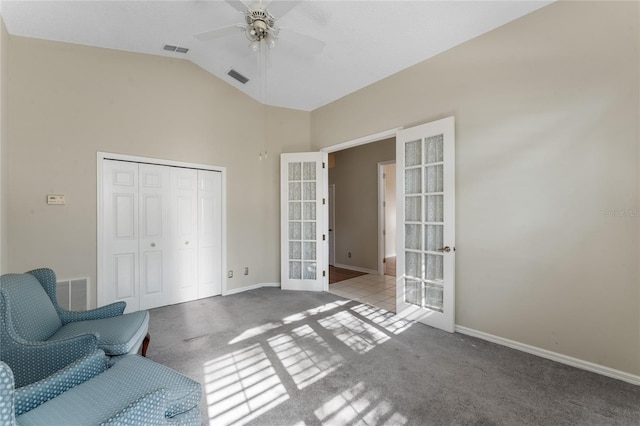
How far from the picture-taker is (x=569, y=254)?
2238 mm

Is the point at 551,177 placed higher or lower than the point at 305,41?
lower

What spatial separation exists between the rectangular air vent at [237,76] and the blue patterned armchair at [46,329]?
3384 mm

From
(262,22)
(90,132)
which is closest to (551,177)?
(262,22)

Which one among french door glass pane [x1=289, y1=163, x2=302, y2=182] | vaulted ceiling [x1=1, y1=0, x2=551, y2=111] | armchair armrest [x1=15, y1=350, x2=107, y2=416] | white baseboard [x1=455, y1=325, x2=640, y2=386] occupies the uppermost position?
vaulted ceiling [x1=1, y1=0, x2=551, y2=111]

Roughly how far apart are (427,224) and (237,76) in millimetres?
3606

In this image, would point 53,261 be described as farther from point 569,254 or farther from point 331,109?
point 569,254

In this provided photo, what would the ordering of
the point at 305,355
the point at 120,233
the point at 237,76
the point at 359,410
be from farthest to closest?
the point at 237,76, the point at 120,233, the point at 305,355, the point at 359,410

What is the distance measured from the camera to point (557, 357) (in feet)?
7.49

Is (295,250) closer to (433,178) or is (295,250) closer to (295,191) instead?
(295,191)

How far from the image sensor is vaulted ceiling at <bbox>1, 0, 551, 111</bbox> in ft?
8.23

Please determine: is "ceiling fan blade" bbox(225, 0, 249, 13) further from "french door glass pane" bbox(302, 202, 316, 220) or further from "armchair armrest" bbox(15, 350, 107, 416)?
"french door glass pane" bbox(302, 202, 316, 220)

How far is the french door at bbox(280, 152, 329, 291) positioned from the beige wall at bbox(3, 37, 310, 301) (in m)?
0.63

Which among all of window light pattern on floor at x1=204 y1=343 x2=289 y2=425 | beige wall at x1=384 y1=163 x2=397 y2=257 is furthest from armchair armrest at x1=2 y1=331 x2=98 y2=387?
beige wall at x1=384 y1=163 x2=397 y2=257

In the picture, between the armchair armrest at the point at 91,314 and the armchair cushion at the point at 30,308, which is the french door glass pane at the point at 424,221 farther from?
the armchair cushion at the point at 30,308
